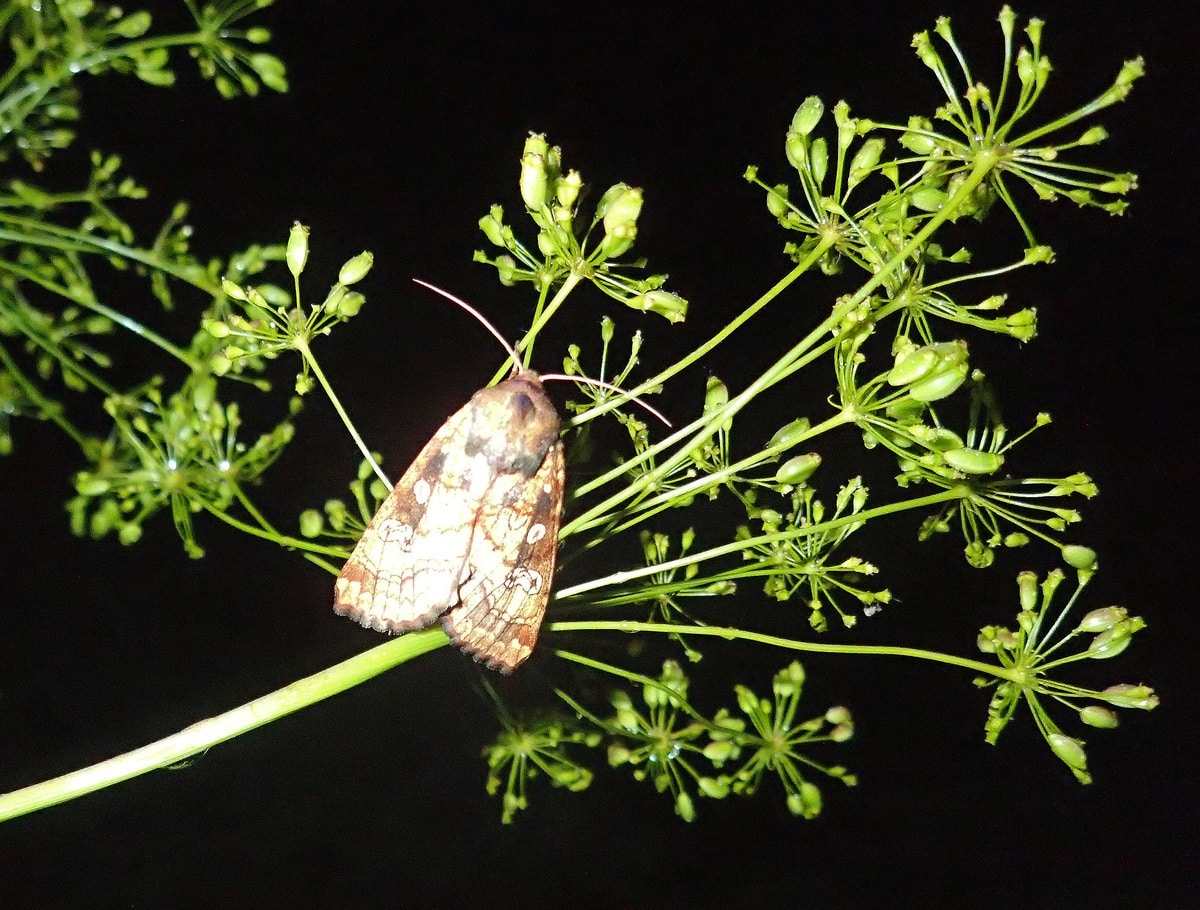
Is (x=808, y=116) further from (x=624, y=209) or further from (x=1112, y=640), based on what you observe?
(x=1112, y=640)

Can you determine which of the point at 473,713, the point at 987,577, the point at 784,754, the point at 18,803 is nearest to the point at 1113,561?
the point at 987,577

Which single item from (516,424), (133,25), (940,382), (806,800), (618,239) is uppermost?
(133,25)

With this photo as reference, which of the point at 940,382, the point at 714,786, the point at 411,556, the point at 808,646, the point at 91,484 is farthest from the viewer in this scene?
the point at 91,484

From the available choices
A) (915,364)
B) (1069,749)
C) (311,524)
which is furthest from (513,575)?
(1069,749)

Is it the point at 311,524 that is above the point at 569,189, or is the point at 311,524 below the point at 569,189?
below

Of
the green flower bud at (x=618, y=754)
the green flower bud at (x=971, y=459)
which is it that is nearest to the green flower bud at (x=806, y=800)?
the green flower bud at (x=618, y=754)

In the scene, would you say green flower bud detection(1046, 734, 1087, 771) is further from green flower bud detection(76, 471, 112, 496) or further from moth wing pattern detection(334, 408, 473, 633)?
green flower bud detection(76, 471, 112, 496)

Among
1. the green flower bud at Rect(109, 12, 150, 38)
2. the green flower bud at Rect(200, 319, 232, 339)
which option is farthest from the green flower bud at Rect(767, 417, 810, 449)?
the green flower bud at Rect(109, 12, 150, 38)
